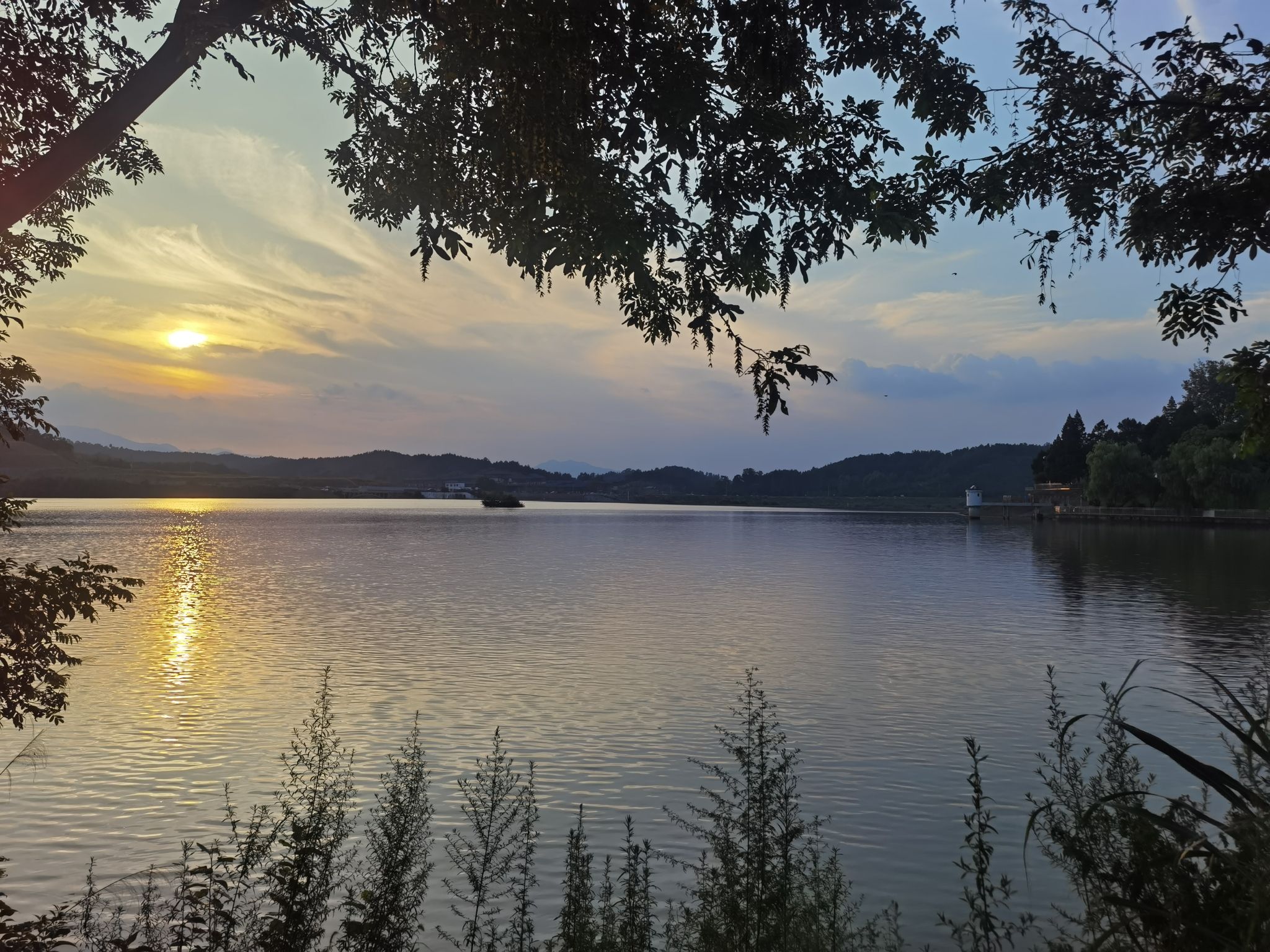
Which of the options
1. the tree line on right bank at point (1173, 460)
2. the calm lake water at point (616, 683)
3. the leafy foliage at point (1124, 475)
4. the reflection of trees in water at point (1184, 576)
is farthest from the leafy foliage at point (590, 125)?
the leafy foliage at point (1124, 475)

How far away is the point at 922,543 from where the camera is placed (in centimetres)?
9506

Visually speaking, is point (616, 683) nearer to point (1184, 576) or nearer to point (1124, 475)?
point (1184, 576)

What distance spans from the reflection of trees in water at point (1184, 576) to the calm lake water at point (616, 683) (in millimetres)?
402

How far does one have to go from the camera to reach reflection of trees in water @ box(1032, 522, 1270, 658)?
3231cm

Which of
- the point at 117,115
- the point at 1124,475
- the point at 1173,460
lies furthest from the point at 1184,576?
the point at 1124,475

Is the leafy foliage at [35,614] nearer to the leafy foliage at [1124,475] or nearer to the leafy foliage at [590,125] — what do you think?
the leafy foliage at [590,125]

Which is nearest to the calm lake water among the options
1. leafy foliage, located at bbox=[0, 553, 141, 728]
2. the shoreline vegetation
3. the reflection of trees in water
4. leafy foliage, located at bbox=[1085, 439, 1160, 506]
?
the reflection of trees in water

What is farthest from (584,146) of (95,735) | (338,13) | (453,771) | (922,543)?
(922,543)

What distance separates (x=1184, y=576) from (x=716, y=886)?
52.4 metres

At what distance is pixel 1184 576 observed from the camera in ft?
171

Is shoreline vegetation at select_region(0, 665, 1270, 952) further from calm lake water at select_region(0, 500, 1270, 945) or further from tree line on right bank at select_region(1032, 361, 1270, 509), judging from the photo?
tree line on right bank at select_region(1032, 361, 1270, 509)

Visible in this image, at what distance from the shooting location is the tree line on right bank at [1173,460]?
121500mm

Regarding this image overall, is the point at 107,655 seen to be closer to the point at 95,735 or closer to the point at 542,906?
the point at 95,735

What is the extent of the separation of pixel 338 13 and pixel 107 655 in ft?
67.9
